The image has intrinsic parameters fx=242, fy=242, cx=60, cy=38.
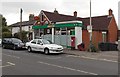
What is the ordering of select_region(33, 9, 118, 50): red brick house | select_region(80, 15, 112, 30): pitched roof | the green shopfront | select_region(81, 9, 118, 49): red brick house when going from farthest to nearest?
select_region(80, 15, 112, 30): pitched roof
select_region(33, 9, 118, 50): red brick house
select_region(81, 9, 118, 49): red brick house
the green shopfront

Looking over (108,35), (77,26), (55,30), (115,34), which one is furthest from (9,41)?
(115,34)

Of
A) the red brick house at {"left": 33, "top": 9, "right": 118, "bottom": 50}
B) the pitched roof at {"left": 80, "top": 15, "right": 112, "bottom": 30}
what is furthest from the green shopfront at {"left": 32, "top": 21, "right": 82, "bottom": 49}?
the pitched roof at {"left": 80, "top": 15, "right": 112, "bottom": 30}

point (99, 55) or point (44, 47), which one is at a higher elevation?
point (44, 47)

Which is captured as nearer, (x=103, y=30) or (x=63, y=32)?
(x=63, y=32)

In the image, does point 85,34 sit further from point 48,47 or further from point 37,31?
point 37,31

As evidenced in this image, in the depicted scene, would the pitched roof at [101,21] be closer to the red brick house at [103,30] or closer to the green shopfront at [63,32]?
the red brick house at [103,30]

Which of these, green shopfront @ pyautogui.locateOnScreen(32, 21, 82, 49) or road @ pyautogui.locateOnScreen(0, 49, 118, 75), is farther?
green shopfront @ pyautogui.locateOnScreen(32, 21, 82, 49)

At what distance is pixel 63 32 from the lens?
102ft

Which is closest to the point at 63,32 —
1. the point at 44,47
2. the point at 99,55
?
the point at 44,47

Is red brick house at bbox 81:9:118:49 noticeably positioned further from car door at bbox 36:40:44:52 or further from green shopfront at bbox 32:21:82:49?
car door at bbox 36:40:44:52

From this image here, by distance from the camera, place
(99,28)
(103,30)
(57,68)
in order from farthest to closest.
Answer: (103,30)
(99,28)
(57,68)

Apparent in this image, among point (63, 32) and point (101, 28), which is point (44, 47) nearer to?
point (63, 32)

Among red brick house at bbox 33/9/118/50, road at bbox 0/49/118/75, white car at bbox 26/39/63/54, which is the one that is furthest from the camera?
red brick house at bbox 33/9/118/50

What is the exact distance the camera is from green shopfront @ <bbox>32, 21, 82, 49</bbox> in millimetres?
28688
